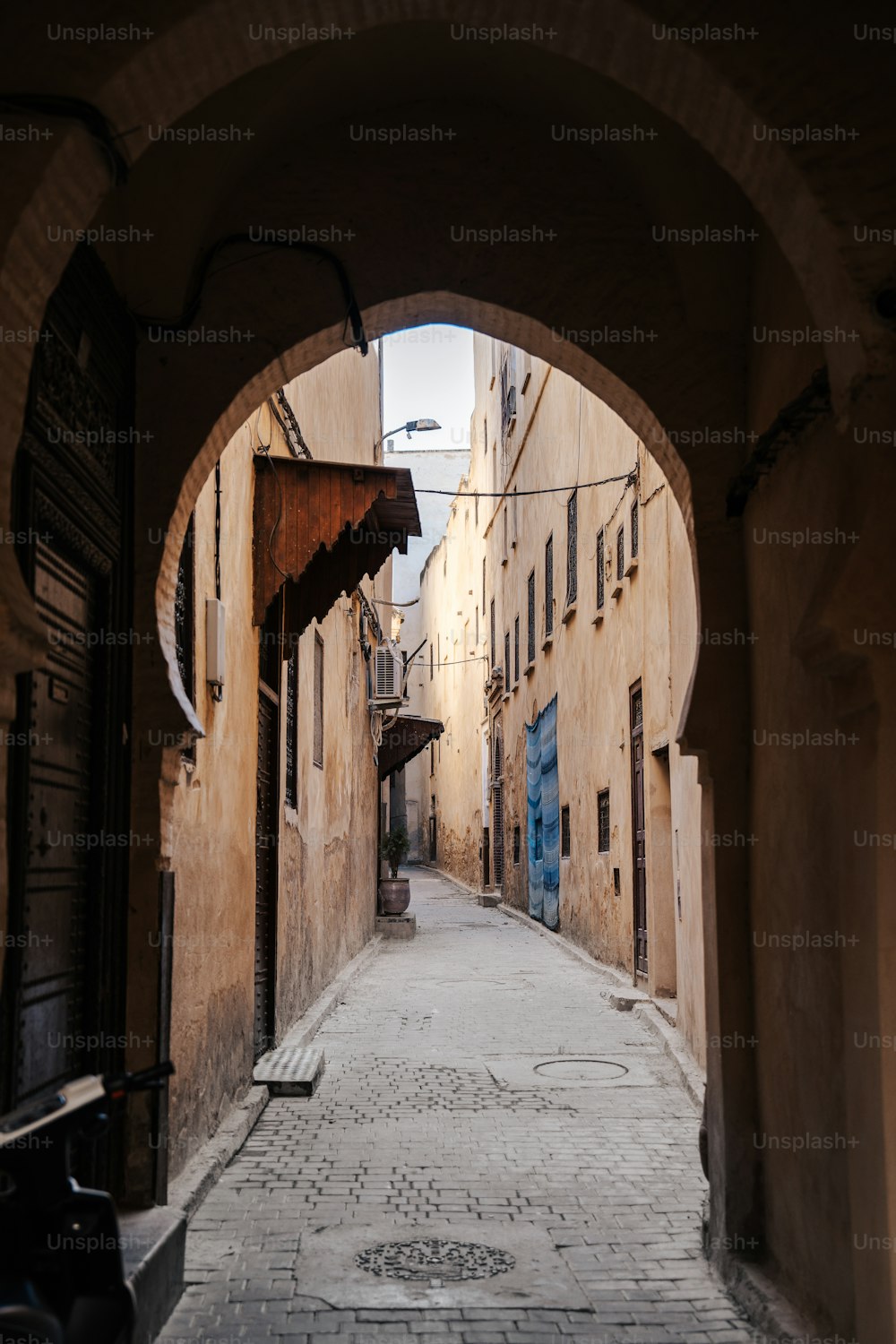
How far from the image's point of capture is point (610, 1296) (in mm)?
4906

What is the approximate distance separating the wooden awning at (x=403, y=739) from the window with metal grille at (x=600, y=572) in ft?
28.2

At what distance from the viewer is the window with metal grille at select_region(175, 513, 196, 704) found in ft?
21.9

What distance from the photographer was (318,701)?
539 inches

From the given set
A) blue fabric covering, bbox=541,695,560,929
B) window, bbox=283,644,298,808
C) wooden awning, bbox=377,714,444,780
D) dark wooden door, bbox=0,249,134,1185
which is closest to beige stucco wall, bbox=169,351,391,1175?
window, bbox=283,644,298,808

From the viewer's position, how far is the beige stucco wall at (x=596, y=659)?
428 inches

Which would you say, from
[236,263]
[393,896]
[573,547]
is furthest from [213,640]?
[393,896]

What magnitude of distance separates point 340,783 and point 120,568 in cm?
1079

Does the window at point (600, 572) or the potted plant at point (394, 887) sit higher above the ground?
the window at point (600, 572)

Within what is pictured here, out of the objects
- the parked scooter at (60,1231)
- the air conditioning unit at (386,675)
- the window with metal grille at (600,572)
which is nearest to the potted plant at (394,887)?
the air conditioning unit at (386,675)

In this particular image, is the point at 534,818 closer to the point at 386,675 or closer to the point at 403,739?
the point at 403,739

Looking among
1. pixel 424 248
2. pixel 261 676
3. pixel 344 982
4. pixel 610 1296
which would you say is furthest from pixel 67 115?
pixel 344 982

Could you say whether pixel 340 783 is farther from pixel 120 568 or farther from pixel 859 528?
pixel 859 528

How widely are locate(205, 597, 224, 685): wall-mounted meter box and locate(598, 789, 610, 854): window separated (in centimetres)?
A: 987

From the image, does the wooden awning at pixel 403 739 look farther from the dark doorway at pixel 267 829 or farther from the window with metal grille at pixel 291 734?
the dark doorway at pixel 267 829
